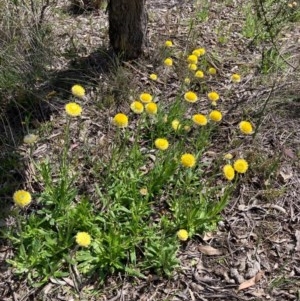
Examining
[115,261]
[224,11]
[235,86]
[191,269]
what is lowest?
[191,269]

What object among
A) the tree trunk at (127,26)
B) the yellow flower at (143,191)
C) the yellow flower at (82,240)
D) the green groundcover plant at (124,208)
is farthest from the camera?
the tree trunk at (127,26)

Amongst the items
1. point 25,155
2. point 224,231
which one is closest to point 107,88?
point 25,155

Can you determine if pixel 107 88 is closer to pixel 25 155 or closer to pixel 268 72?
pixel 25 155

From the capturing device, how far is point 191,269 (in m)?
2.48

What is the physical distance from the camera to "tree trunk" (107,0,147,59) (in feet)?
11.2

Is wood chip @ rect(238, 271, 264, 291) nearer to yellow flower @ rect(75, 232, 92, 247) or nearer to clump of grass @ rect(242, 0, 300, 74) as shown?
yellow flower @ rect(75, 232, 92, 247)

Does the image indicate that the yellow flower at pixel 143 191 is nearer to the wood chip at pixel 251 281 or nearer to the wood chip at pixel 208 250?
the wood chip at pixel 208 250

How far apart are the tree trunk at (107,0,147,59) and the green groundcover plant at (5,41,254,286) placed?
815 millimetres

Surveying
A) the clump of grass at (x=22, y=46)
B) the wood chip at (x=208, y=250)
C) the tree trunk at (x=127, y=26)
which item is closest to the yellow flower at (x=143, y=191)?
the wood chip at (x=208, y=250)

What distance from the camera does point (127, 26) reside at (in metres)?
3.52

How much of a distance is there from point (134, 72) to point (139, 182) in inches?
49.7

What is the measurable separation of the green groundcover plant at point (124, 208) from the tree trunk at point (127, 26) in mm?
815

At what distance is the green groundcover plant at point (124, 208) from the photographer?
2.35 m

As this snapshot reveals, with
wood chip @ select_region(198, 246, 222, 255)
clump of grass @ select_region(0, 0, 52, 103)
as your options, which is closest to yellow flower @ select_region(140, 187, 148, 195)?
wood chip @ select_region(198, 246, 222, 255)
